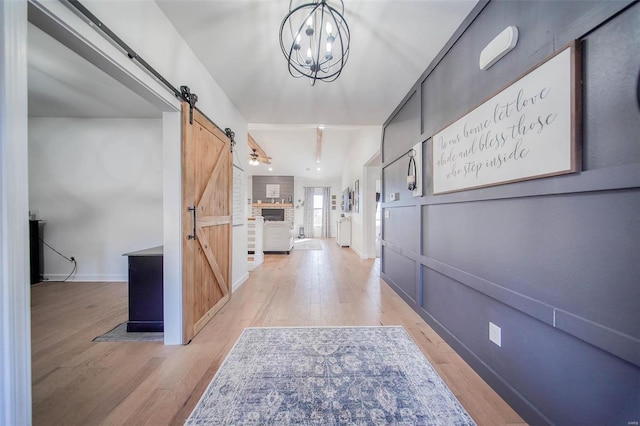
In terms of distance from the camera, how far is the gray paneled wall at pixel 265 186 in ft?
33.1

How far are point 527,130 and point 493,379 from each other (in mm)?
1449

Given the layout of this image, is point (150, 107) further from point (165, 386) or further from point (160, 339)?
point (165, 386)

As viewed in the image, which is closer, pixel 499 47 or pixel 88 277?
pixel 499 47

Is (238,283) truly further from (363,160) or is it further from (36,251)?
(363,160)

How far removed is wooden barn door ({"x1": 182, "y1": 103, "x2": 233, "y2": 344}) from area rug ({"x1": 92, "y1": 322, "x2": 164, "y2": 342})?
0.35 meters

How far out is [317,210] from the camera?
1013 cm

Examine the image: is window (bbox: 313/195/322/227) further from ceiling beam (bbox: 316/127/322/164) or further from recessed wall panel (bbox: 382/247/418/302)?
recessed wall panel (bbox: 382/247/418/302)

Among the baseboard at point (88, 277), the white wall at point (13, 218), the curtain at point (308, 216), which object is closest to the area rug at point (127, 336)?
the white wall at point (13, 218)

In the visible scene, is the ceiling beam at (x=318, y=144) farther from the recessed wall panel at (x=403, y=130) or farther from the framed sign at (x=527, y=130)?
the framed sign at (x=527, y=130)

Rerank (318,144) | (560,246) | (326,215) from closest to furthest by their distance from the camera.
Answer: (560,246), (318,144), (326,215)

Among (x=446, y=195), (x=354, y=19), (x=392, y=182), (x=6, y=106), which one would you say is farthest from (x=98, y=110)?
(x=446, y=195)

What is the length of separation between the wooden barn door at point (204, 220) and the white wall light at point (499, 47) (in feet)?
7.21

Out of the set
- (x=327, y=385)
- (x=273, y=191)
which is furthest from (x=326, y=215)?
(x=327, y=385)

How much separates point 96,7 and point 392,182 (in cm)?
305
